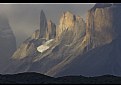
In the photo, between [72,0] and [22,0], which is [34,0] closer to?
[22,0]

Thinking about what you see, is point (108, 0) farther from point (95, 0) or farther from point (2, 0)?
point (2, 0)

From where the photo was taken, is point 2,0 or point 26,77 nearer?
point 2,0

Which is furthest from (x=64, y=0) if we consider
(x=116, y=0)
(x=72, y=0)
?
(x=116, y=0)

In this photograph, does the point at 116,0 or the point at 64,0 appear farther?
the point at 116,0

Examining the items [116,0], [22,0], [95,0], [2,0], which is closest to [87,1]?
[95,0]

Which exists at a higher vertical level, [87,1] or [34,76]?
[87,1]

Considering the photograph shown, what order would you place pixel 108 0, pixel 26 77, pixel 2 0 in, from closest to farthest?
pixel 108 0, pixel 2 0, pixel 26 77

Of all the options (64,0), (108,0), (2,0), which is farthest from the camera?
(2,0)

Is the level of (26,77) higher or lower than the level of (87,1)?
lower

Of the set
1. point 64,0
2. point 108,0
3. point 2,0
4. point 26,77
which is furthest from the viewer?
point 26,77
